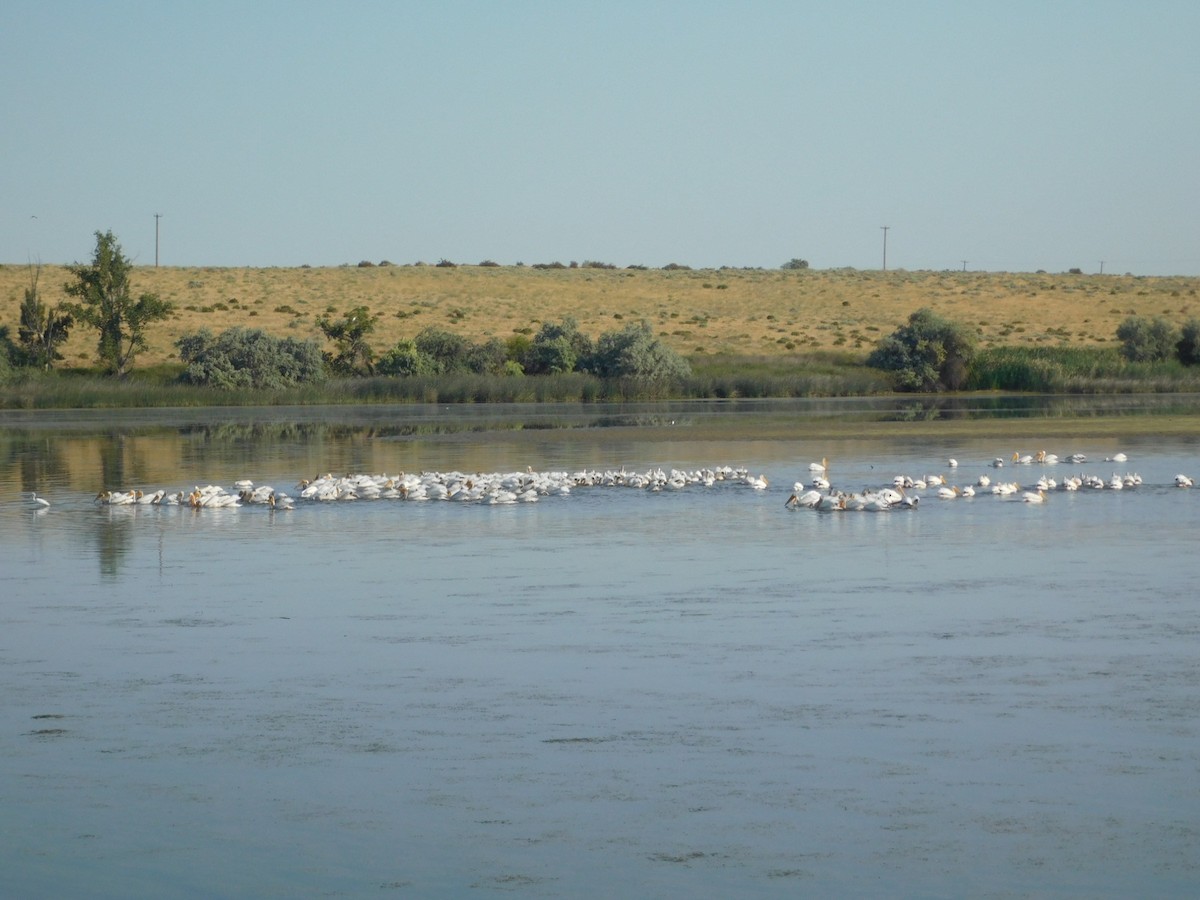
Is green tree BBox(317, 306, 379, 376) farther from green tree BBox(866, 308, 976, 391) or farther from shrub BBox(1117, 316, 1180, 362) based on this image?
shrub BBox(1117, 316, 1180, 362)

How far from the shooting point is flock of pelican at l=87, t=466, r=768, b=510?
1948 cm

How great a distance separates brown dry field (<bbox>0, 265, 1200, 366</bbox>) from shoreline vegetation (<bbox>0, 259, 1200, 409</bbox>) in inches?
6.9

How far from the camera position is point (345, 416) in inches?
1751

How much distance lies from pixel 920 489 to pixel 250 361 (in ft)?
132

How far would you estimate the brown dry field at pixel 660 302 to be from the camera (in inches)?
3174

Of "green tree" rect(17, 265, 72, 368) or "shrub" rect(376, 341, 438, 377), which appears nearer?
"shrub" rect(376, 341, 438, 377)

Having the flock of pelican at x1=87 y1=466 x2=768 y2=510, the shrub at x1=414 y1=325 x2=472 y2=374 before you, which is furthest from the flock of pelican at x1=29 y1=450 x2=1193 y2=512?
the shrub at x1=414 y1=325 x2=472 y2=374

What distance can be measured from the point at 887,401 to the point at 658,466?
2946 cm

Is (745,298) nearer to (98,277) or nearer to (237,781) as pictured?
(98,277)

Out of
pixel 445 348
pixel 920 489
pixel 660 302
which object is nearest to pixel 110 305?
pixel 445 348

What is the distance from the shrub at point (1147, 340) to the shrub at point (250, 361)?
35.0 meters

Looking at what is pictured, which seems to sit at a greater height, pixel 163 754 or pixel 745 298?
pixel 745 298

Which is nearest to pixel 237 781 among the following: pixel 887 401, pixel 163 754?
pixel 163 754

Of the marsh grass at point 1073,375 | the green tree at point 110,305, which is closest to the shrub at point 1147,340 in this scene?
the marsh grass at point 1073,375
